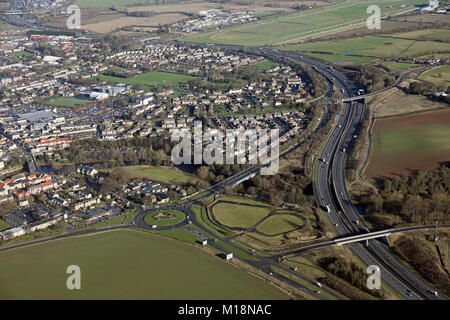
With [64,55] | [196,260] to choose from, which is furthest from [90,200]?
[64,55]

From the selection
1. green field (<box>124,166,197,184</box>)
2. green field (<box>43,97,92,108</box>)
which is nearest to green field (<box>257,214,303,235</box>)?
green field (<box>124,166,197,184</box>)

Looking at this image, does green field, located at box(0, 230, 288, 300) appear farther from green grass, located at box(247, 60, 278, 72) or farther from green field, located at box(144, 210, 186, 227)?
green grass, located at box(247, 60, 278, 72)

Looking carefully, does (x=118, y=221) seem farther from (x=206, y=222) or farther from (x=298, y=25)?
(x=298, y=25)

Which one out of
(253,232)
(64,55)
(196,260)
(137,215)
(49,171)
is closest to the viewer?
(196,260)

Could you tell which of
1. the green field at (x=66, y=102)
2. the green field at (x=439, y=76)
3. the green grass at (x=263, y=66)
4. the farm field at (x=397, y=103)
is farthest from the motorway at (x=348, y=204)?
the green field at (x=66, y=102)
